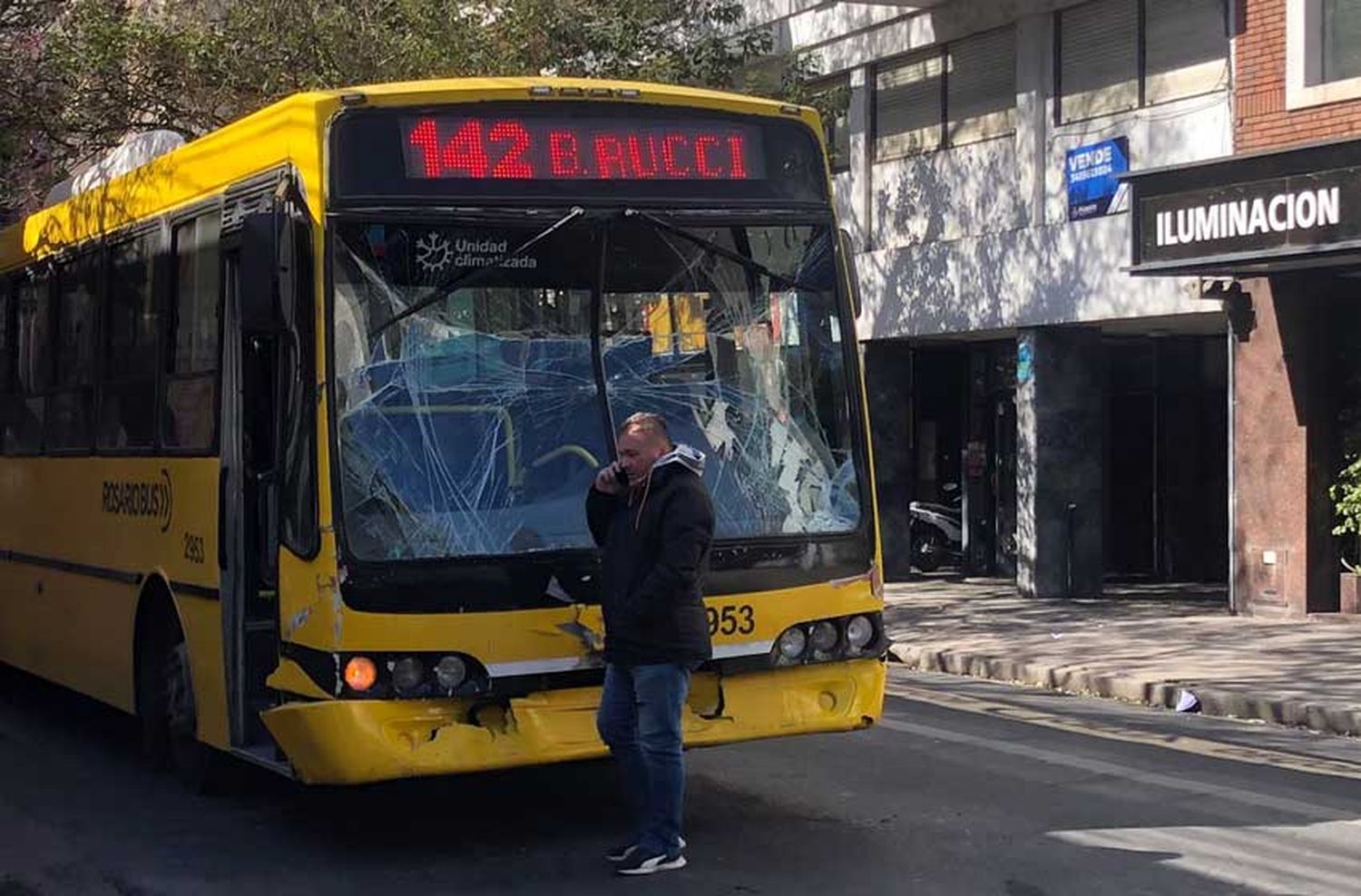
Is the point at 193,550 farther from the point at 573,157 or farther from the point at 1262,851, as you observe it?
the point at 1262,851

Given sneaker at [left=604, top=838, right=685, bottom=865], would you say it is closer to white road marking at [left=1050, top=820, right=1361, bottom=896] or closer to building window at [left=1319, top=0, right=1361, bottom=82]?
white road marking at [left=1050, top=820, right=1361, bottom=896]

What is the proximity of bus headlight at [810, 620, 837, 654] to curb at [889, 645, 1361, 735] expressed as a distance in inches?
217

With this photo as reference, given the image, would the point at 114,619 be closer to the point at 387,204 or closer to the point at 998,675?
the point at 387,204

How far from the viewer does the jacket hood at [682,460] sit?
283 inches

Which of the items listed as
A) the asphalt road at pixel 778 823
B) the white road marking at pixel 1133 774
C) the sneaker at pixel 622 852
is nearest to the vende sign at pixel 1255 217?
the asphalt road at pixel 778 823

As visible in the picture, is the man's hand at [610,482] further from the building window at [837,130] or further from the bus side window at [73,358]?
the building window at [837,130]

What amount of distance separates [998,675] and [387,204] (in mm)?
9020

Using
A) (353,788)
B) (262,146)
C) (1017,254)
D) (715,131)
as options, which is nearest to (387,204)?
(262,146)

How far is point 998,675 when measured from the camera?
50.3ft

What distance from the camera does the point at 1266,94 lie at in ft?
58.5

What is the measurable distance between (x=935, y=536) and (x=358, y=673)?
17959 mm

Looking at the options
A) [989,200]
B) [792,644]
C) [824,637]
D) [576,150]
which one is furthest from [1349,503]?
[576,150]

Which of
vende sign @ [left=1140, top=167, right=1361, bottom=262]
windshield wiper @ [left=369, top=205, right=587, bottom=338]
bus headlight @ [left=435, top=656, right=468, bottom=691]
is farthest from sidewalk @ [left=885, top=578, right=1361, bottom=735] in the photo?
bus headlight @ [left=435, top=656, right=468, bottom=691]

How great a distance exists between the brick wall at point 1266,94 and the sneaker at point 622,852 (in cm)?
1193
